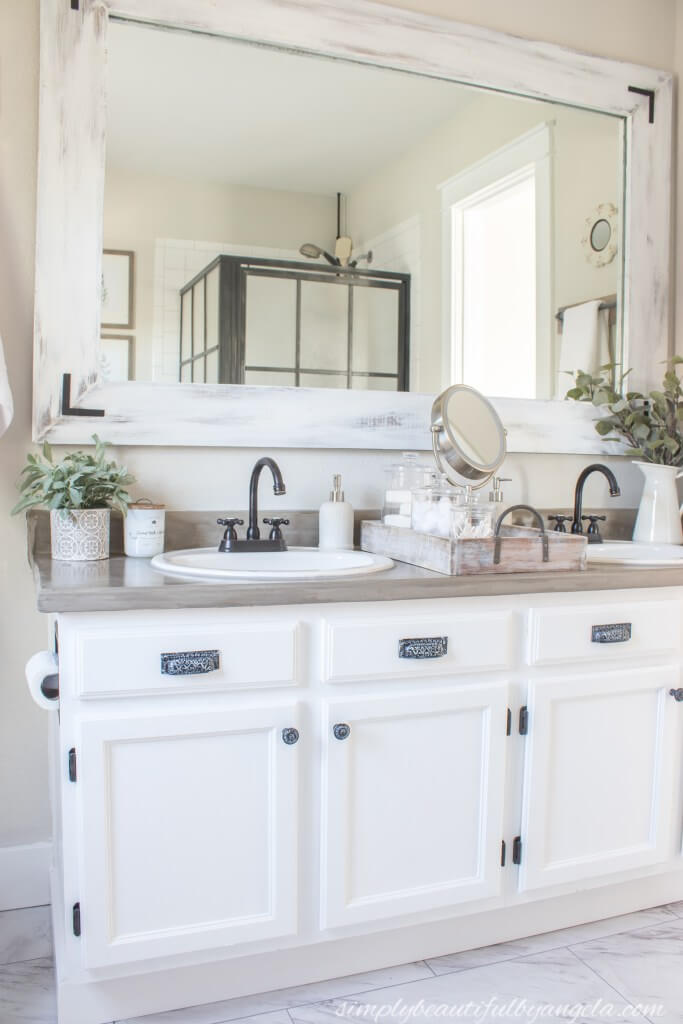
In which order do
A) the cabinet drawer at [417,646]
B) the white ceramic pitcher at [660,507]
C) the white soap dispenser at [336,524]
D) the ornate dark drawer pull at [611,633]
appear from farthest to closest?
the white ceramic pitcher at [660,507] → the white soap dispenser at [336,524] → the ornate dark drawer pull at [611,633] → the cabinet drawer at [417,646]

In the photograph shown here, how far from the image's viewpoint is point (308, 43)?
1942 millimetres

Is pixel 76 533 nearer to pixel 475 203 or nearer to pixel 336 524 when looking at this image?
pixel 336 524

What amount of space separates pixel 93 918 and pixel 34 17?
180 centimetres

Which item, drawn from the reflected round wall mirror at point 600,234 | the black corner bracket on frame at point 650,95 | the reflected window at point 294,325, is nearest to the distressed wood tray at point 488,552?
the reflected window at point 294,325

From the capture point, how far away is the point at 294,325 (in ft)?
6.43

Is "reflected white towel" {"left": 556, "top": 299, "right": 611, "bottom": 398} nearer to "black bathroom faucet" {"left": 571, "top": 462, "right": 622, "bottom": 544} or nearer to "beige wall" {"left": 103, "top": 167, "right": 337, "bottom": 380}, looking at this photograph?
"black bathroom faucet" {"left": 571, "top": 462, "right": 622, "bottom": 544}

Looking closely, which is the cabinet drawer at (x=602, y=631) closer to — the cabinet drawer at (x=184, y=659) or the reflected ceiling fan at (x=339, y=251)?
the cabinet drawer at (x=184, y=659)

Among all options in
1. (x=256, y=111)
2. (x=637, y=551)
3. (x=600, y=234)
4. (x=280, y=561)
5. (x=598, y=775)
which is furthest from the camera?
(x=600, y=234)

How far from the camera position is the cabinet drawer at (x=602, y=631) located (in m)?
1.63

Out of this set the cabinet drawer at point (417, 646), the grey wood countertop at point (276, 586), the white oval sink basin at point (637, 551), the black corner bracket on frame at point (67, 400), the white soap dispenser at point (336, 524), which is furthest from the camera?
the white oval sink basin at point (637, 551)

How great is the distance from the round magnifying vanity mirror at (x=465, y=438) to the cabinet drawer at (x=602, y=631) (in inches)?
15.1

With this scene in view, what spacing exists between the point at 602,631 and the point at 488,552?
31 centimetres

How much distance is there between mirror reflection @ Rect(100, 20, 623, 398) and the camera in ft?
6.01

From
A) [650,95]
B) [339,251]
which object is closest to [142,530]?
[339,251]
